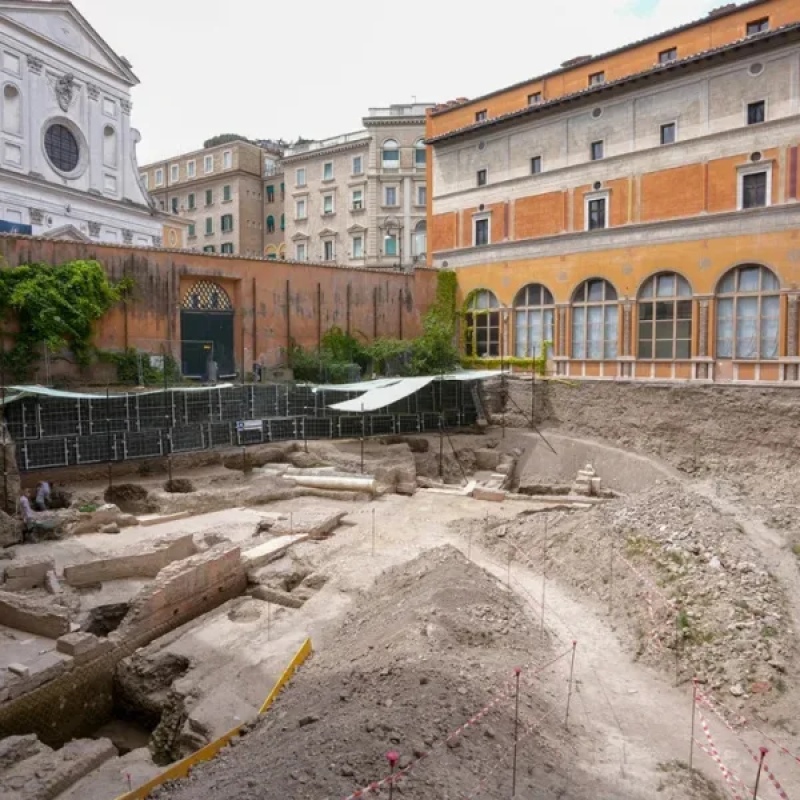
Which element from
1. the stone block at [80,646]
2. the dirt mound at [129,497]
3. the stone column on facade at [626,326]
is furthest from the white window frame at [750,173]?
the stone block at [80,646]

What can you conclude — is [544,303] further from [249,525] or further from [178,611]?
[178,611]

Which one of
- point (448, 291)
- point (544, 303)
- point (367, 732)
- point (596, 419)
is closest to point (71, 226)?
point (448, 291)

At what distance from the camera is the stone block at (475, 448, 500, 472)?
2622cm

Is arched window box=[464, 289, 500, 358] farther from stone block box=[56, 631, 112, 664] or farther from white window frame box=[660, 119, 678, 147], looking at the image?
stone block box=[56, 631, 112, 664]

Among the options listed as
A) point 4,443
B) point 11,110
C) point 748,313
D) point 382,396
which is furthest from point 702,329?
point 11,110

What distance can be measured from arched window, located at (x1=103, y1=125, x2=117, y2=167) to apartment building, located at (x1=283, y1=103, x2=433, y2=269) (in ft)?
57.1

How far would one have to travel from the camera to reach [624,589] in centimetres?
1279

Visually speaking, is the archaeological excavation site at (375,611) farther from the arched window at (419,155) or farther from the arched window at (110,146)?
the arched window at (419,155)

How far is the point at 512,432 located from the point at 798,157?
13.6 m

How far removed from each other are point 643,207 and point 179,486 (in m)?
19.6

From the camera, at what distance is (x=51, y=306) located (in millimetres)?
22547

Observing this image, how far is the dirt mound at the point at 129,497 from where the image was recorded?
1919 cm

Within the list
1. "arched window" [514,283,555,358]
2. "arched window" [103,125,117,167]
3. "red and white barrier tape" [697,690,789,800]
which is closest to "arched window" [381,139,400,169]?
"arched window" [103,125,117,167]

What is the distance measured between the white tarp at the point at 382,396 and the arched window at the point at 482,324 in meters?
7.53
